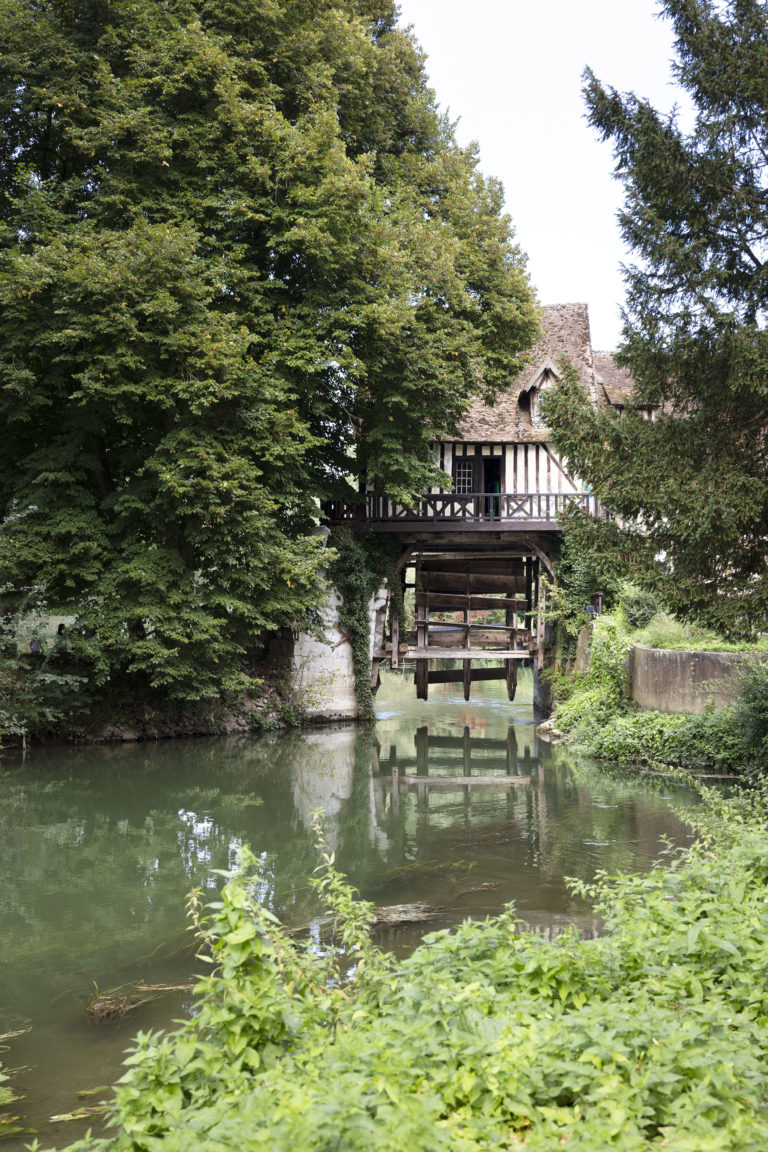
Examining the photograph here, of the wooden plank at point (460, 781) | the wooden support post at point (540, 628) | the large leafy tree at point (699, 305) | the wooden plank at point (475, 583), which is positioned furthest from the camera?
the wooden plank at point (475, 583)

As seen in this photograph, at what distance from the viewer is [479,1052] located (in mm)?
2857

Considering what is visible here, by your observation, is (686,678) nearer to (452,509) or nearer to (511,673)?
(452,509)

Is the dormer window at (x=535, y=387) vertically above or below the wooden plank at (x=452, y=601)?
above

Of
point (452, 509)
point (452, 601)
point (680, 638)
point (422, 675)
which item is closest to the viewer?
point (680, 638)

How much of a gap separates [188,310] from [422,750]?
918 centimetres

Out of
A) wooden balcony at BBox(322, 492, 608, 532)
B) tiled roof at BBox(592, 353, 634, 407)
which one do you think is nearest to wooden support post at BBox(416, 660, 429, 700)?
wooden balcony at BBox(322, 492, 608, 532)

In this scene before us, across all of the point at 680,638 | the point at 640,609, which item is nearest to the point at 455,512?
the point at 640,609

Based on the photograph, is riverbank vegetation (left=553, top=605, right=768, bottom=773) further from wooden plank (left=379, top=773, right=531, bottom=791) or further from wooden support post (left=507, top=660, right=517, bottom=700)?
wooden support post (left=507, top=660, right=517, bottom=700)

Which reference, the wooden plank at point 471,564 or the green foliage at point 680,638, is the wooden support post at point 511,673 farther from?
the green foliage at point 680,638

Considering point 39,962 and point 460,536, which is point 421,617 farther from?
point 39,962

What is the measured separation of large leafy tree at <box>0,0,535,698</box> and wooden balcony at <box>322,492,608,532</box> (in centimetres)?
319

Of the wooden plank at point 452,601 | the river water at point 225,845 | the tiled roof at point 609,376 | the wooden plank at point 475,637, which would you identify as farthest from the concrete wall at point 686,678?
the tiled roof at point 609,376

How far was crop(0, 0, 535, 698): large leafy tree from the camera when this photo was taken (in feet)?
46.3

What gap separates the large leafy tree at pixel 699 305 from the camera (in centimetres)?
939
